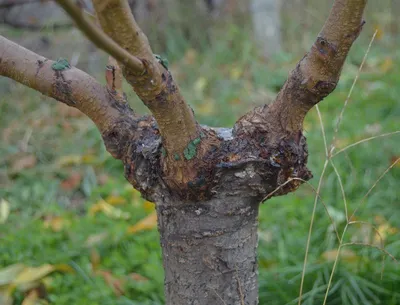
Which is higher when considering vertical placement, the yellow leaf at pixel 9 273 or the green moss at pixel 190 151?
the yellow leaf at pixel 9 273

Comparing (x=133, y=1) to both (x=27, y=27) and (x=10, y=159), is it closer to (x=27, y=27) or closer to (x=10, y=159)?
(x=27, y=27)

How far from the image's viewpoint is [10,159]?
3.15 metres

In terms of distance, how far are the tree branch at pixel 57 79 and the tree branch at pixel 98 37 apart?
32cm

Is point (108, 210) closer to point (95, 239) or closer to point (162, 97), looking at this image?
point (95, 239)

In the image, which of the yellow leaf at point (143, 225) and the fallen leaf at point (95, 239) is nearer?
the fallen leaf at point (95, 239)

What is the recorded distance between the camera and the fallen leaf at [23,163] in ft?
10.0

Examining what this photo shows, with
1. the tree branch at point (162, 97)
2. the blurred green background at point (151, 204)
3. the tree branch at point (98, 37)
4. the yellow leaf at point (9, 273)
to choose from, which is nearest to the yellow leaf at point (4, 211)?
the blurred green background at point (151, 204)

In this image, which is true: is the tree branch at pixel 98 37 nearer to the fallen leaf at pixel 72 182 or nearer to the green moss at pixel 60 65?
the green moss at pixel 60 65

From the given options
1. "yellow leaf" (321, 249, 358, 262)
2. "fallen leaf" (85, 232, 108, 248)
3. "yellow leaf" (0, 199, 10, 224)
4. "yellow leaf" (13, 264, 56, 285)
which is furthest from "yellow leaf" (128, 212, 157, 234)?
"yellow leaf" (321, 249, 358, 262)

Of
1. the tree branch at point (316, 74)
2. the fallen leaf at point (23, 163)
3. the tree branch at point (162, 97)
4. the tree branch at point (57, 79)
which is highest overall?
the fallen leaf at point (23, 163)

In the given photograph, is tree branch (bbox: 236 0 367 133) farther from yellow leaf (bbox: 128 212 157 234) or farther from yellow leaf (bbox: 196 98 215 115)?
yellow leaf (bbox: 196 98 215 115)

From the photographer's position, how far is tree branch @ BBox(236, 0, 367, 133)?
0.88 meters

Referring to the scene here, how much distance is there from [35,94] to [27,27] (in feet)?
2.04

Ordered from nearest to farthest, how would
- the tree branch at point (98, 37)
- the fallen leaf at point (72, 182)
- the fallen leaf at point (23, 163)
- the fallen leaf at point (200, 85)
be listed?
the tree branch at point (98, 37)
the fallen leaf at point (72, 182)
the fallen leaf at point (23, 163)
the fallen leaf at point (200, 85)
